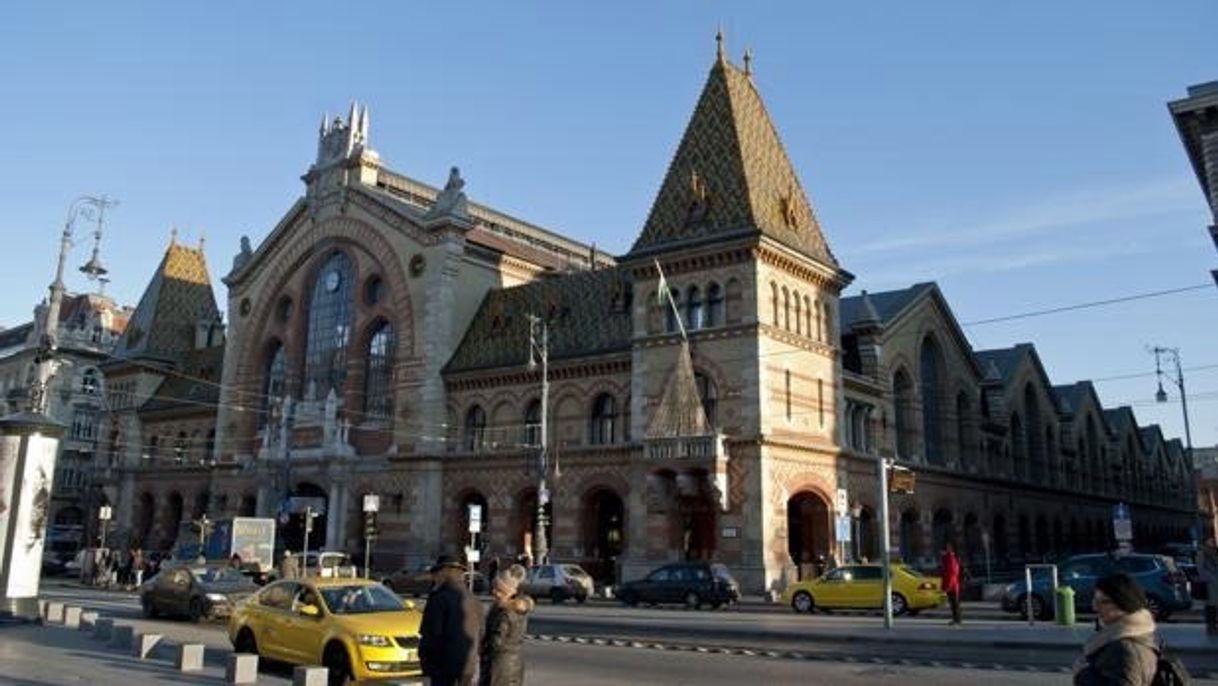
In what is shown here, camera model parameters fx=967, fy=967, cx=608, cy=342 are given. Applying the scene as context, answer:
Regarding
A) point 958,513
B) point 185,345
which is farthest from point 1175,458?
point 185,345

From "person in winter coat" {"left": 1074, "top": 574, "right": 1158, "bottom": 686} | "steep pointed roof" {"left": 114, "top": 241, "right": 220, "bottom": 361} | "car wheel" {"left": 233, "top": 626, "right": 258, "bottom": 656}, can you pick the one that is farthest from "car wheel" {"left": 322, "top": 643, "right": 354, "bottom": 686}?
"steep pointed roof" {"left": 114, "top": 241, "right": 220, "bottom": 361}

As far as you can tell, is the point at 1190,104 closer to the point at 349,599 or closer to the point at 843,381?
the point at 843,381

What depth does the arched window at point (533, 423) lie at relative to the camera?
139ft

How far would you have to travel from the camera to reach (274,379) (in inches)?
2170

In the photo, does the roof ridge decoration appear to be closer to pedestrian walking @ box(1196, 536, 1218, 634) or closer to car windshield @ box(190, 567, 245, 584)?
car windshield @ box(190, 567, 245, 584)

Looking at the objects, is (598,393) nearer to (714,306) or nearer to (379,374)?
(714,306)

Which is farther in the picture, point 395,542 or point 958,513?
point 958,513

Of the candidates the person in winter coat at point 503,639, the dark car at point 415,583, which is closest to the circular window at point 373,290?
the dark car at point 415,583

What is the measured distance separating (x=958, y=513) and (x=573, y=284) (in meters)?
22.8

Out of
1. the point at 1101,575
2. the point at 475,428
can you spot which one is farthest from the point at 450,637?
the point at 475,428

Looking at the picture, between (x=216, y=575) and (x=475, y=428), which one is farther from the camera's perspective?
(x=475, y=428)

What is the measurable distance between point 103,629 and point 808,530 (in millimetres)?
26807

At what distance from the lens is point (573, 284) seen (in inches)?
1786

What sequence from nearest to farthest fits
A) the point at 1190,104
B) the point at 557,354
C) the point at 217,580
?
the point at 217,580 → the point at 1190,104 → the point at 557,354
